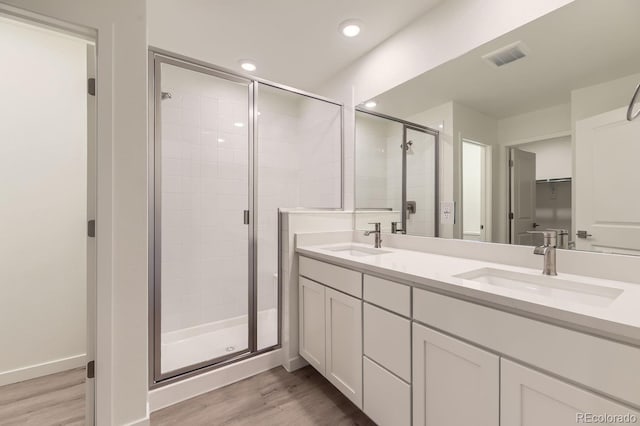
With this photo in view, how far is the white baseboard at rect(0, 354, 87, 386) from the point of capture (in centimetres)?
176

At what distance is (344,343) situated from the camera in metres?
1.50

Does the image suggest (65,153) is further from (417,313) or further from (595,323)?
(595,323)

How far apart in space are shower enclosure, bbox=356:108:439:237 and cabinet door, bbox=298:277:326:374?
796 millimetres

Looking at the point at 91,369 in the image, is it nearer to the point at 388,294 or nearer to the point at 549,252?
the point at 388,294

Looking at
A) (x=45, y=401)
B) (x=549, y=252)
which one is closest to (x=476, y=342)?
(x=549, y=252)

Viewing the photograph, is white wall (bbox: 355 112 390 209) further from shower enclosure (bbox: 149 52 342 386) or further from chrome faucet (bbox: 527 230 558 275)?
chrome faucet (bbox: 527 230 558 275)

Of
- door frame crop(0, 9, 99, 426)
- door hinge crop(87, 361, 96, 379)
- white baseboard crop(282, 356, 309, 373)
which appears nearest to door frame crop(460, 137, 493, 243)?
white baseboard crop(282, 356, 309, 373)

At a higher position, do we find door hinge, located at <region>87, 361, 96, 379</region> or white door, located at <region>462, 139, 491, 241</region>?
white door, located at <region>462, 139, 491, 241</region>

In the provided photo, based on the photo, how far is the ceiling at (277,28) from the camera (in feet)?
5.80

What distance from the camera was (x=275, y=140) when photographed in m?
2.91

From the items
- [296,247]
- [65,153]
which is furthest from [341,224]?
[65,153]

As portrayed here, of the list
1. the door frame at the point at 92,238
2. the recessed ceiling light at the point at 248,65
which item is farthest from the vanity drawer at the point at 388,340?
the recessed ceiling light at the point at 248,65

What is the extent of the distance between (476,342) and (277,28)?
2.25 m

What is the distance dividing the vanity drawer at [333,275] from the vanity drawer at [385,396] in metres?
0.35
